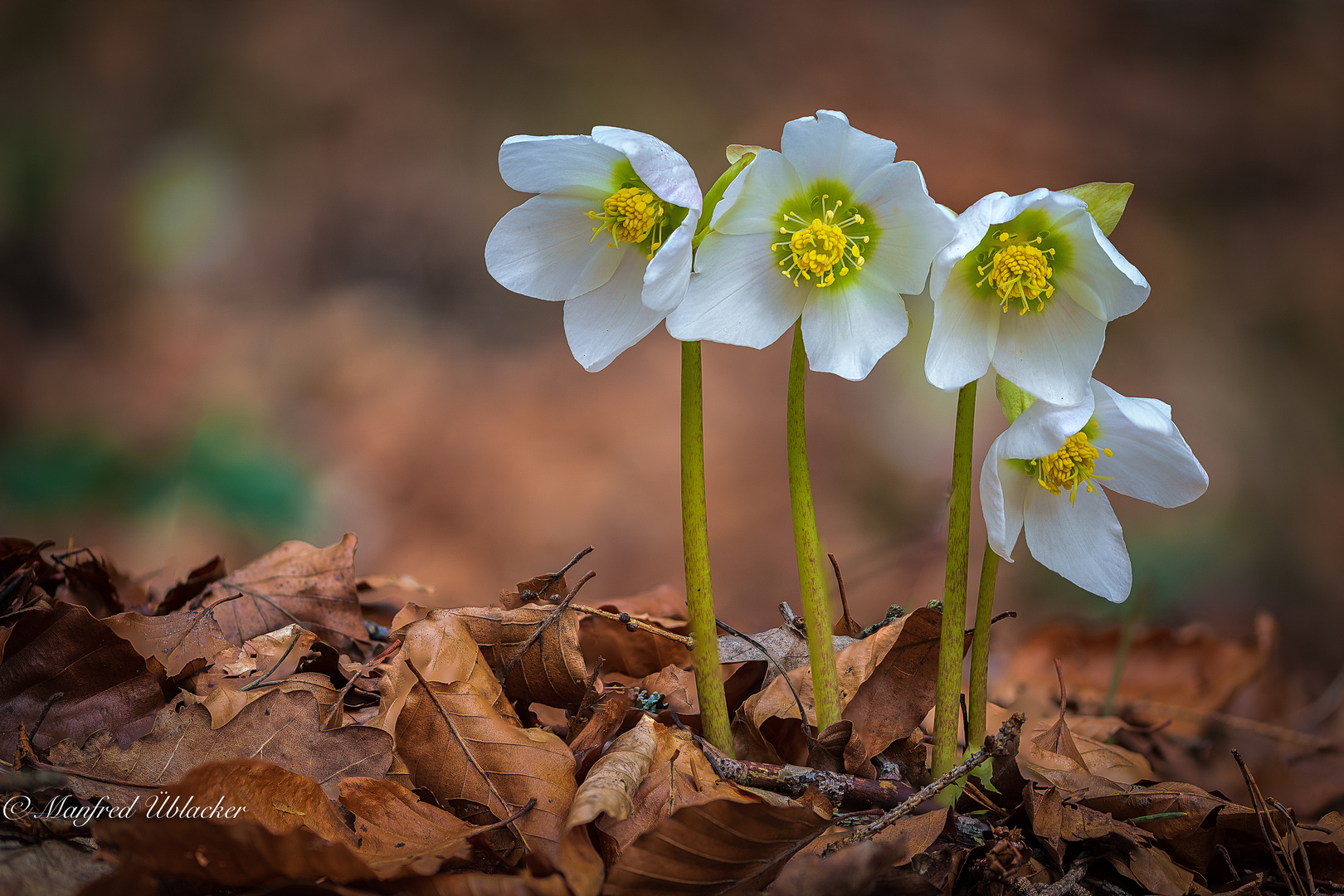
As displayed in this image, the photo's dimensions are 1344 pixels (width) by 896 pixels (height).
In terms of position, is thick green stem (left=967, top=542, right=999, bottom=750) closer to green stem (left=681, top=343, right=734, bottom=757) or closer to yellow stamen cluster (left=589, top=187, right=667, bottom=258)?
green stem (left=681, top=343, right=734, bottom=757)

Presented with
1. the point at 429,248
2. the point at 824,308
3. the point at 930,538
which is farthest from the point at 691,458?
the point at 429,248

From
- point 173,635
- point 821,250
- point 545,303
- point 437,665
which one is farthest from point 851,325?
point 545,303

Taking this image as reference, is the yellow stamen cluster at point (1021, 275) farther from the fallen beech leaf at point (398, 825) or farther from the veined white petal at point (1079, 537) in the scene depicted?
the fallen beech leaf at point (398, 825)

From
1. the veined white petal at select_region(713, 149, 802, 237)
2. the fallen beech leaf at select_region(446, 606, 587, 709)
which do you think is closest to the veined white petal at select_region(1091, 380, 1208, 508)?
the veined white petal at select_region(713, 149, 802, 237)

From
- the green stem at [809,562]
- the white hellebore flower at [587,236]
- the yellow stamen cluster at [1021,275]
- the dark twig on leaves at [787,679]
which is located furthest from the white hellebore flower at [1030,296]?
the dark twig on leaves at [787,679]

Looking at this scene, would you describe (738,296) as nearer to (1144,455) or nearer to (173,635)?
(1144,455)
